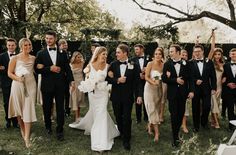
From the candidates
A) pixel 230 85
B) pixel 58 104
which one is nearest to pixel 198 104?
pixel 230 85

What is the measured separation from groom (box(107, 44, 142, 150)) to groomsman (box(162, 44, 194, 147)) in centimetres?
58

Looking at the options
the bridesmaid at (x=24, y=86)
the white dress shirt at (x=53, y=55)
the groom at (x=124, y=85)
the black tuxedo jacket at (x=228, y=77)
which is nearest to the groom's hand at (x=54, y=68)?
the white dress shirt at (x=53, y=55)

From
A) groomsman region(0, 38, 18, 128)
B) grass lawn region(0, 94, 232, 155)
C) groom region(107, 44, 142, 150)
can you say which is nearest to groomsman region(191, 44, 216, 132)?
grass lawn region(0, 94, 232, 155)

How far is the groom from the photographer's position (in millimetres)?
7020

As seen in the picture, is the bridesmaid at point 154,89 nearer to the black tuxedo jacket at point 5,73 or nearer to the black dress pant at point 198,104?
the black dress pant at point 198,104

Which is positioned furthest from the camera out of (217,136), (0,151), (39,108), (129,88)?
(39,108)

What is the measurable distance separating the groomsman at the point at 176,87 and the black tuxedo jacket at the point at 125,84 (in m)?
0.57

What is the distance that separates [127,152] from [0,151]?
84.4 inches

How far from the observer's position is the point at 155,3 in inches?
765

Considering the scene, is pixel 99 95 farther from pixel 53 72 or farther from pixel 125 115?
pixel 53 72

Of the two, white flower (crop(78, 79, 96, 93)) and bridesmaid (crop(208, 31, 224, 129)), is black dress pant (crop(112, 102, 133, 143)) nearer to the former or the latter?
white flower (crop(78, 79, 96, 93))

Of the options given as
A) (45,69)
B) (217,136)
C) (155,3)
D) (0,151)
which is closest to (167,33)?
(155,3)

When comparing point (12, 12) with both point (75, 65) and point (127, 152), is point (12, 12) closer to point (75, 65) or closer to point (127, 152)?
point (75, 65)

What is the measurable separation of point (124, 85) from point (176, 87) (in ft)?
3.13
